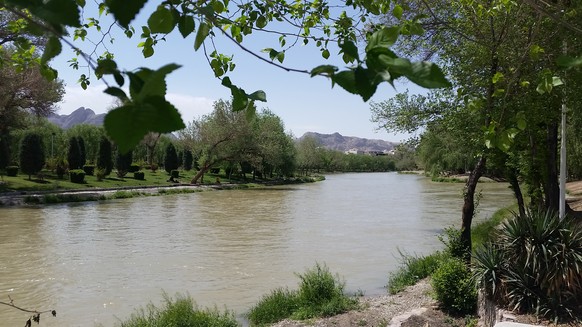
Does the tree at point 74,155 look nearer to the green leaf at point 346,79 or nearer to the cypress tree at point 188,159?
the cypress tree at point 188,159

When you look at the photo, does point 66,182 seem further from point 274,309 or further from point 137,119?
point 137,119

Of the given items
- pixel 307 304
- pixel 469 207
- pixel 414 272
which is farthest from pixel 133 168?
pixel 307 304

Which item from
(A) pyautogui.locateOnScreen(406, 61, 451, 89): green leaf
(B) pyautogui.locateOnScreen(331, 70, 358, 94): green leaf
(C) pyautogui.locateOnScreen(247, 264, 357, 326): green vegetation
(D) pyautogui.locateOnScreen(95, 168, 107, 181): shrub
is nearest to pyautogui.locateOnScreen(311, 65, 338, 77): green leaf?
(B) pyautogui.locateOnScreen(331, 70, 358, 94): green leaf

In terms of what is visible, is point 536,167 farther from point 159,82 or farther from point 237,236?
point 159,82

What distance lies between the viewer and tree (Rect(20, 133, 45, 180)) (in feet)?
136

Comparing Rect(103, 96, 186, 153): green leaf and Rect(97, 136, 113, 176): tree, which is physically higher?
Rect(97, 136, 113, 176): tree

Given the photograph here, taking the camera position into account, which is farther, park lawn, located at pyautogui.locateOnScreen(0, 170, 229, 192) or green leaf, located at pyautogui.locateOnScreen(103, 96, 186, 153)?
park lawn, located at pyautogui.locateOnScreen(0, 170, 229, 192)

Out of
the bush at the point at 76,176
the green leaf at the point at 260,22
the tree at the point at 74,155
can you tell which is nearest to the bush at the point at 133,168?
the tree at the point at 74,155

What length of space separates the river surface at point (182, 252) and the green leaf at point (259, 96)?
8.34 m

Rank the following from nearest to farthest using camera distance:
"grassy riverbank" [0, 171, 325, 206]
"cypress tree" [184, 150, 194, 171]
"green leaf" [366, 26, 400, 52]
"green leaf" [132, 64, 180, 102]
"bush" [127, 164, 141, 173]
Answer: "green leaf" [132, 64, 180, 102], "green leaf" [366, 26, 400, 52], "grassy riverbank" [0, 171, 325, 206], "bush" [127, 164, 141, 173], "cypress tree" [184, 150, 194, 171]

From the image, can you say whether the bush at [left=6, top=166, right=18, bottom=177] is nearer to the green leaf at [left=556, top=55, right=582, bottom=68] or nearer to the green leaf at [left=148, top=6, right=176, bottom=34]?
the green leaf at [left=148, top=6, right=176, bottom=34]

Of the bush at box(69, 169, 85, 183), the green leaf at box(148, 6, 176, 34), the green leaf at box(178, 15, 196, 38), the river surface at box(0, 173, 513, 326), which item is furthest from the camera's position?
the bush at box(69, 169, 85, 183)

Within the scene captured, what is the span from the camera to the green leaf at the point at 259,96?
2014mm

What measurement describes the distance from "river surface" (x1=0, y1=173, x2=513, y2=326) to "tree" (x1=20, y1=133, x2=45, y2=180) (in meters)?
12.9
